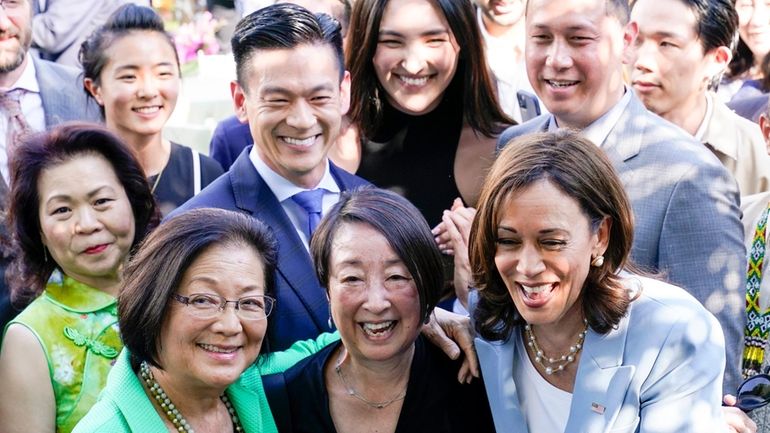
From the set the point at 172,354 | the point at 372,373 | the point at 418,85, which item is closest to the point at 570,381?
the point at 372,373

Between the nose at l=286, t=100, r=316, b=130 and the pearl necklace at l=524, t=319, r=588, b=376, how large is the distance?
4.24 feet

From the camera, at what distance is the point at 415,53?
478 cm

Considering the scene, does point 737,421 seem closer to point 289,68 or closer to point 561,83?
point 561,83

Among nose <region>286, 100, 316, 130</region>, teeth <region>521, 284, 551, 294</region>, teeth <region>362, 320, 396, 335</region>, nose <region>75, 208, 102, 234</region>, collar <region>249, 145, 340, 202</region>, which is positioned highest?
nose <region>286, 100, 316, 130</region>

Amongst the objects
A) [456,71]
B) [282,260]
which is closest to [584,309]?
[282,260]

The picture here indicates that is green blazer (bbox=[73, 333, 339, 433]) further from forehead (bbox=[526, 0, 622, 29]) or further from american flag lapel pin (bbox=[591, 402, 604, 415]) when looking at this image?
forehead (bbox=[526, 0, 622, 29])

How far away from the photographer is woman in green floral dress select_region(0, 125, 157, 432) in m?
3.69

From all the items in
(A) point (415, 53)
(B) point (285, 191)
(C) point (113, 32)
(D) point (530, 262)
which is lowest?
(D) point (530, 262)

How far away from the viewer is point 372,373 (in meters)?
3.61

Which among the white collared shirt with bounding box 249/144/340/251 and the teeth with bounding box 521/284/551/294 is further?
the white collared shirt with bounding box 249/144/340/251

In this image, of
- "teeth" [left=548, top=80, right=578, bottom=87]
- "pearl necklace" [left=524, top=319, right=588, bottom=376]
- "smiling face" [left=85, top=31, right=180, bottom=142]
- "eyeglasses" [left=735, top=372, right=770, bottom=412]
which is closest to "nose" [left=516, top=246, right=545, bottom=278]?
"pearl necklace" [left=524, top=319, right=588, bottom=376]

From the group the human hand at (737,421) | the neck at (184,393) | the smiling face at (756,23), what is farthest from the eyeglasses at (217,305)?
the smiling face at (756,23)

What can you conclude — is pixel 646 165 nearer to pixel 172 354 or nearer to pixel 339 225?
pixel 339 225

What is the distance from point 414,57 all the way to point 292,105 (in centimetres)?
78
